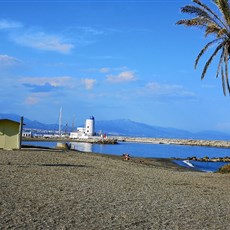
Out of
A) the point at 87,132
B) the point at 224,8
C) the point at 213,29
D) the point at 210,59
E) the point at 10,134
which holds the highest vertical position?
the point at 224,8

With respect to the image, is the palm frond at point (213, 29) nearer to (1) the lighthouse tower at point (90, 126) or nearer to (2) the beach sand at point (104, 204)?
(2) the beach sand at point (104, 204)

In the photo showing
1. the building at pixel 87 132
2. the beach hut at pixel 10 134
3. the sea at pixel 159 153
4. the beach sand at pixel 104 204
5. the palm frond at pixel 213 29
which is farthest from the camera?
the building at pixel 87 132

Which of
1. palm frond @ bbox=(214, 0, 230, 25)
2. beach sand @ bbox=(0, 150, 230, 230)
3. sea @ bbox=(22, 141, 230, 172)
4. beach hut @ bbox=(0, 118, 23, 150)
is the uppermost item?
palm frond @ bbox=(214, 0, 230, 25)

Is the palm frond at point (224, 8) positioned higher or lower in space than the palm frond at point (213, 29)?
higher

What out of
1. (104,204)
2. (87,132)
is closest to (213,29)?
(104,204)

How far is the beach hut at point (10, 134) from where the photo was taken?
3266 cm

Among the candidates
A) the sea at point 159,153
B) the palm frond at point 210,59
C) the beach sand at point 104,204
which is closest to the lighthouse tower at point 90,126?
the sea at point 159,153

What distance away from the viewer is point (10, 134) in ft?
109

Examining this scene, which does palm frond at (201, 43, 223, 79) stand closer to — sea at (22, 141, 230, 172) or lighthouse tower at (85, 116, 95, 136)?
sea at (22, 141, 230, 172)

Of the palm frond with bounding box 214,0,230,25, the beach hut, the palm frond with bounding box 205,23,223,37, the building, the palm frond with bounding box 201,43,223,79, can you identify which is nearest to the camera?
the palm frond with bounding box 214,0,230,25

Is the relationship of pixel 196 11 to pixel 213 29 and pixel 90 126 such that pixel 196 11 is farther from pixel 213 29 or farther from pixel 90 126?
pixel 90 126

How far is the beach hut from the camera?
107 ft

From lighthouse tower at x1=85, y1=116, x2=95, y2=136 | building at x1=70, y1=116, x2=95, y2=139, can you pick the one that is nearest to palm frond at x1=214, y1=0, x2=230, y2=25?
building at x1=70, y1=116, x2=95, y2=139

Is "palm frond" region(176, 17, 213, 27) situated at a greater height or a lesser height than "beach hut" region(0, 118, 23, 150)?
greater
